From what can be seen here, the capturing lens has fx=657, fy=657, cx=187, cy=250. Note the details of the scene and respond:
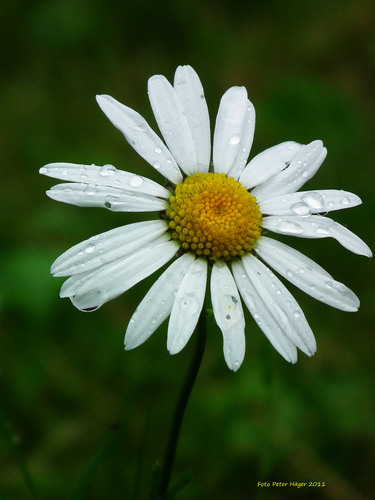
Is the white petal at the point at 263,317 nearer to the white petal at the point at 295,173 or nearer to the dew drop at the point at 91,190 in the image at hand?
the white petal at the point at 295,173

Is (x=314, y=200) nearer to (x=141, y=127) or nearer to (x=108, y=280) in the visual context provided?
(x=141, y=127)

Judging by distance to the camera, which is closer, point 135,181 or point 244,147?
point 135,181

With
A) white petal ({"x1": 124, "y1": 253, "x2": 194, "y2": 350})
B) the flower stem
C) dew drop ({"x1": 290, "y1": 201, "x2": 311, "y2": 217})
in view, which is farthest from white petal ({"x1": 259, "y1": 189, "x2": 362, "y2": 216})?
the flower stem

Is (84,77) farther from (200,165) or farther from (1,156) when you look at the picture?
(200,165)

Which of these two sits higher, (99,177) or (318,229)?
(99,177)

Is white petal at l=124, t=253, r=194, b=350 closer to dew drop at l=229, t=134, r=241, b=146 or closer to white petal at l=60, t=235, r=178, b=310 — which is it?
white petal at l=60, t=235, r=178, b=310

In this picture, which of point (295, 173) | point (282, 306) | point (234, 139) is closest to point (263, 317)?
point (282, 306)
